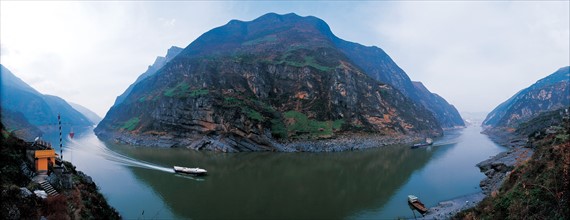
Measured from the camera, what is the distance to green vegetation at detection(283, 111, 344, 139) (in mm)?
89188

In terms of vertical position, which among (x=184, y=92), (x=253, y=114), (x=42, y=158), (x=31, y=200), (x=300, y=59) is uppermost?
(x=300, y=59)

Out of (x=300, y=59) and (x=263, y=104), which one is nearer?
(x=263, y=104)

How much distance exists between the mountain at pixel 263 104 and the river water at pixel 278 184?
1767 centimetres

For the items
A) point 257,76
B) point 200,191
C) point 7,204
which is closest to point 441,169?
point 200,191

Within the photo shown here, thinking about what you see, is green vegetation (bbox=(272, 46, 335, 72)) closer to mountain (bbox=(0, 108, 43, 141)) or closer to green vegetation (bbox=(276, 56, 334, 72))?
green vegetation (bbox=(276, 56, 334, 72))

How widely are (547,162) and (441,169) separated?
124 ft

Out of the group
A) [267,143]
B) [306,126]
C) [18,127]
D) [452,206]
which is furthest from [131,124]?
[452,206]

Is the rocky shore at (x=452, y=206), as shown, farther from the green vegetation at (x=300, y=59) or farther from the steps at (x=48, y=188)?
the green vegetation at (x=300, y=59)

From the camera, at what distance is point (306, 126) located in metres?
92.8

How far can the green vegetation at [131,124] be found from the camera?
111188 millimetres

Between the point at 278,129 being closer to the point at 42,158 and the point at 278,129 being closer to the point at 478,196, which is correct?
the point at 478,196

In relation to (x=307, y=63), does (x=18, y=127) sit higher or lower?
lower

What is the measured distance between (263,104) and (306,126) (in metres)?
18.1

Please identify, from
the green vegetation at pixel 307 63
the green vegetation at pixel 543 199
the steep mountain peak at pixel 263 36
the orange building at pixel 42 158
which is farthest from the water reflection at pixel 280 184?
the steep mountain peak at pixel 263 36
